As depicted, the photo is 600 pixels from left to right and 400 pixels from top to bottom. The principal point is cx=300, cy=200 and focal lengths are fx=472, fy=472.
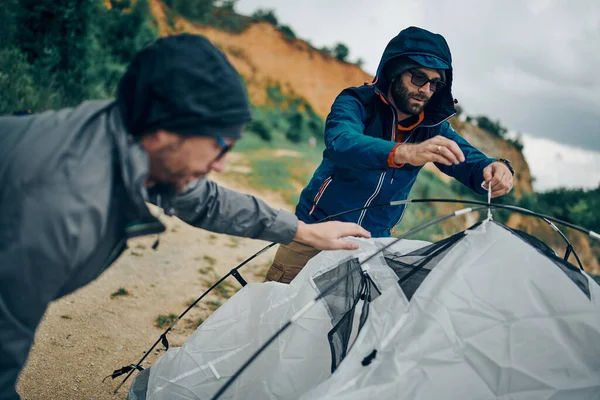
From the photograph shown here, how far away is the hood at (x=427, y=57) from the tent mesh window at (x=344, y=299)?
0.99 metres

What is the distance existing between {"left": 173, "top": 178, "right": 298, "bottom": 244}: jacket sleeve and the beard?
3.33 ft

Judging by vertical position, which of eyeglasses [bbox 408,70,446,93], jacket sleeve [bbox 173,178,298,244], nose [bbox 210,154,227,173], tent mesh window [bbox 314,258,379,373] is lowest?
tent mesh window [bbox 314,258,379,373]

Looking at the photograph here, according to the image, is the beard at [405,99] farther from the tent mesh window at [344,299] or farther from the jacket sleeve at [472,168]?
the tent mesh window at [344,299]

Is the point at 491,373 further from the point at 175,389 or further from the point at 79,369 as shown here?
the point at 79,369

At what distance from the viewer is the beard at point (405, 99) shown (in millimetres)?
2432

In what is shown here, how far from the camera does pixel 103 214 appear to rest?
1.12 metres

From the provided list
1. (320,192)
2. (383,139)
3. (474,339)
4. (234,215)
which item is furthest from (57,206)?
(383,139)

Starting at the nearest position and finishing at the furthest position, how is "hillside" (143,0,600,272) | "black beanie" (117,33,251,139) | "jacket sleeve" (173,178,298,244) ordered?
"black beanie" (117,33,251,139) < "jacket sleeve" (173,178,298,244) < "hillside" (143,0,600,272)

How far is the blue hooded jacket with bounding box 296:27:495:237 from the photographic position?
7.72 feet

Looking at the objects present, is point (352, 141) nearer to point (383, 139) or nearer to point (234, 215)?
point (383, 139)

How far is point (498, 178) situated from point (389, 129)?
62 cm

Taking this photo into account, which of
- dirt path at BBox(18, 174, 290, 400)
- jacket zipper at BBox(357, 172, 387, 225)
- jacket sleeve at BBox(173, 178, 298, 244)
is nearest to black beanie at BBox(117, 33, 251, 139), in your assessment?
jacket sleeve at BBox(173, 178, 298, 244)

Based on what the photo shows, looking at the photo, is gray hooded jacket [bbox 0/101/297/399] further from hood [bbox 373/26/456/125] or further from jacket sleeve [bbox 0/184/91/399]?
hood [bbox 373/26/456/125]

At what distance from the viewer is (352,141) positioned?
6.92ft
